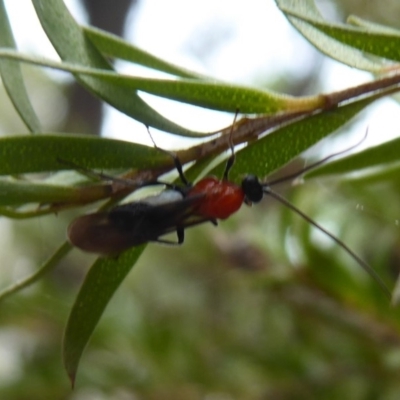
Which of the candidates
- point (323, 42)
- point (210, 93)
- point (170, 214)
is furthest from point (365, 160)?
point (170, 214)

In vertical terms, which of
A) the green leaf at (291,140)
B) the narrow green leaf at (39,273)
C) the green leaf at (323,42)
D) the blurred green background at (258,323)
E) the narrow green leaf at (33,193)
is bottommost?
the blurred green background at (258,323)

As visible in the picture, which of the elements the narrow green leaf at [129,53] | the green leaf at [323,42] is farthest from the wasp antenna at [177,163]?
the green leaf at [323,42]

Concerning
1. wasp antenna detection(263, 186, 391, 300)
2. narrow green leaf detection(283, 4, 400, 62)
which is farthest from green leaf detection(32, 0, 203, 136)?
wasp antenna detection(263, 186, 391, 300)

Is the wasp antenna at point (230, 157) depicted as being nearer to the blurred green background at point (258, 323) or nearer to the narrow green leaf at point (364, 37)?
the narrow green leaf at point (364, 37)

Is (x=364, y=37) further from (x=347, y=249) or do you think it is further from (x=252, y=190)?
(x=252, y=190)

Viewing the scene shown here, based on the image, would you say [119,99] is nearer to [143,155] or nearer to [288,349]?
[143,155]

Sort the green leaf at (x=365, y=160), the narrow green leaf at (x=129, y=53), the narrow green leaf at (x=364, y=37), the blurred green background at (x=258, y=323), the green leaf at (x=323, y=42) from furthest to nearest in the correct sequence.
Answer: the blurred green background at (x=258, y=323) < the green leaf at (x=365, y=160) < the narrow green leaf at (x=129, y=53) < the green leaf at (x=323, y=42) < the narrow green leaf at (x=364, y=37)
